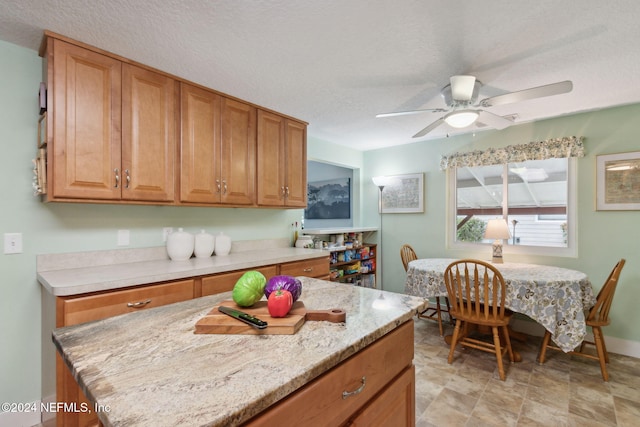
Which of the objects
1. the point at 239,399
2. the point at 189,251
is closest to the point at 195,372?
the point at 239,399

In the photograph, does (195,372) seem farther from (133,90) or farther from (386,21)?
(133,90)

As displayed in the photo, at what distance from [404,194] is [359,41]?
8.78 ft

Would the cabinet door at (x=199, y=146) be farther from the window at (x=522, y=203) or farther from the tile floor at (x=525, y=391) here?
the window at (x=522, y=203)

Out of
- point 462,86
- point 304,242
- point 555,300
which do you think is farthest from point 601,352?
point 304,242

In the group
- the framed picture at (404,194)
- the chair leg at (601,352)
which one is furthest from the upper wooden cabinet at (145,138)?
the chair leg at (601,352)

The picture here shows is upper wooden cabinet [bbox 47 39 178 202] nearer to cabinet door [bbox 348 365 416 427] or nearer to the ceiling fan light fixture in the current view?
cabinet door [bbox 348 365 416 427]

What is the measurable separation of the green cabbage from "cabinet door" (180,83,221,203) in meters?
1.45

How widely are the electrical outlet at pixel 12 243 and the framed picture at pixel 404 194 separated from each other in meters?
3.76

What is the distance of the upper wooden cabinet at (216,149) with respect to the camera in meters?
2.25

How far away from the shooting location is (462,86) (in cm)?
203

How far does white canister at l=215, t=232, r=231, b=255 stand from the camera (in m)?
2.62

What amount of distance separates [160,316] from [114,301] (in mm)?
822

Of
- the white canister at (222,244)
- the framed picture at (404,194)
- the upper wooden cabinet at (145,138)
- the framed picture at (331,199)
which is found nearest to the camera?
the upper wooden cabinet at (145,138)

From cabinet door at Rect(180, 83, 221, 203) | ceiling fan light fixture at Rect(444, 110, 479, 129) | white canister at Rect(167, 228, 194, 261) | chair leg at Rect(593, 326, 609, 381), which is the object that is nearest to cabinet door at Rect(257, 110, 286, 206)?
cabinet door at Rect(180, 83, 221, 203)
